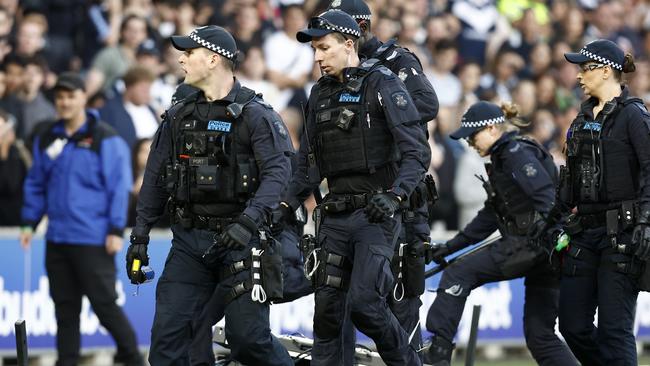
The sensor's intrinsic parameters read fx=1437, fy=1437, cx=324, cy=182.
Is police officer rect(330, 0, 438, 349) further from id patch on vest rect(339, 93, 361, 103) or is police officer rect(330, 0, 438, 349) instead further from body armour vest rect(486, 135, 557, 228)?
body armour vest rect(486, 135, 557, 228)

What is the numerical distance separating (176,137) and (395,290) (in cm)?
181

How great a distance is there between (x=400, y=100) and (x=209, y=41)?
4.07ft

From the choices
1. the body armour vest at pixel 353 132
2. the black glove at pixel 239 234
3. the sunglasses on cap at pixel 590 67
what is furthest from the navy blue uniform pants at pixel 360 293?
the sunglasses on cap at pixel 590 67

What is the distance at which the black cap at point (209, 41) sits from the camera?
8.71 meters

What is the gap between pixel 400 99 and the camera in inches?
352

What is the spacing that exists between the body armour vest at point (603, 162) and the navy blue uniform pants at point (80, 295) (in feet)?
14.2

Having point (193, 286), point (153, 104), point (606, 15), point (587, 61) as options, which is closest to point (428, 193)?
point (587, 61)

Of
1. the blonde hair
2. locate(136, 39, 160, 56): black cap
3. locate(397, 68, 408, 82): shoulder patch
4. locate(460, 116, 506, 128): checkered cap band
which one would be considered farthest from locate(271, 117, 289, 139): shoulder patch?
locate(136, 39, 160, 56): black cap

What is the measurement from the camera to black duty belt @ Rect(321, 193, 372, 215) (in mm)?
9016

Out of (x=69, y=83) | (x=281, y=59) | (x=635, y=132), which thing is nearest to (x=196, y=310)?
(x=635, y=132)

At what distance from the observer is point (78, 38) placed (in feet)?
50.7

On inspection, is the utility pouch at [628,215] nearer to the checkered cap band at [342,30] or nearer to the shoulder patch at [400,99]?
the shoulder patch at [400,99]

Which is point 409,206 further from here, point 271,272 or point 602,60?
point 602,60

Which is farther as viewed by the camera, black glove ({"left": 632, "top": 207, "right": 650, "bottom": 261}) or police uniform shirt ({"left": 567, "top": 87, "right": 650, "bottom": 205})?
police uniform shirt ({"left": 567, "top": 87, "right": 650, "bottom": 205})
